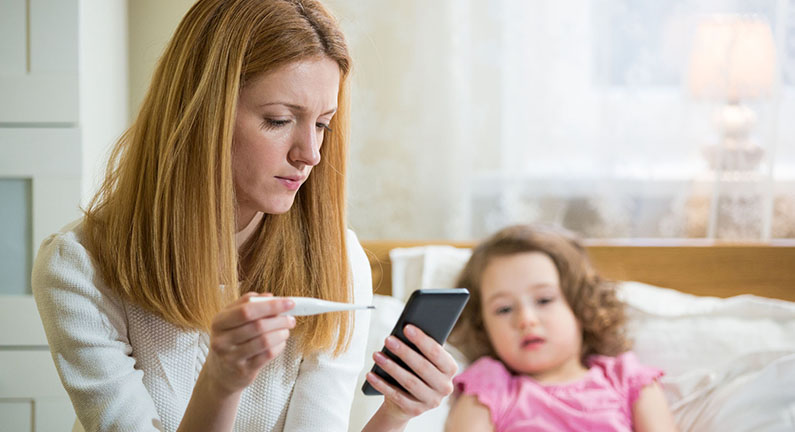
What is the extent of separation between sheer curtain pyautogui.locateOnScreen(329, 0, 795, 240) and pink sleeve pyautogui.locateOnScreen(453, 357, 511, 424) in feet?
1.94

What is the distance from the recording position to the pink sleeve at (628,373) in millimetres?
1422

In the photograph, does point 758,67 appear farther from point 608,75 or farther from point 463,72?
point 463,72

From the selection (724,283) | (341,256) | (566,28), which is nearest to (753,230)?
(724,283)

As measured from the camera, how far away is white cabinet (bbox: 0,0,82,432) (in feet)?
4.37

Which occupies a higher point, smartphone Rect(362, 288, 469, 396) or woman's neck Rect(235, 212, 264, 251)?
woman's neck Rect(235, 212, 264, 251)

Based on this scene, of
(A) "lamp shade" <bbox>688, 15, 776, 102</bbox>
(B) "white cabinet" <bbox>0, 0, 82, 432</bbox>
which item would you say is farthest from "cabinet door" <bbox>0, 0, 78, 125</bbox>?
(A) "lamp shade" <bbox>688, 15, 776, 102</bbox>

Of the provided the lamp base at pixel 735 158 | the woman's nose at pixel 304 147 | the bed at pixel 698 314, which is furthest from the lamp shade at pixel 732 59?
the woman's nose at pixel 304 147

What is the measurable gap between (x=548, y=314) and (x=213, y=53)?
0.84 meters

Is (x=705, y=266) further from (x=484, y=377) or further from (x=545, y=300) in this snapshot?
(x=484, y=377)

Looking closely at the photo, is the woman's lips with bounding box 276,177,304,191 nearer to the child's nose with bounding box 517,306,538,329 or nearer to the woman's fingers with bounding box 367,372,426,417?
the woman's fingers with bounding box 367,372,426,417

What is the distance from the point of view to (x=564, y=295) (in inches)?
60.6

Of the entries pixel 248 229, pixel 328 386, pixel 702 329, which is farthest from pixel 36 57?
pixel 702 329

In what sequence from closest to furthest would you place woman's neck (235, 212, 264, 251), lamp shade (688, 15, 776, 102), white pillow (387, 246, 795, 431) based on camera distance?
woman's neck (235, 212, 264, 251) < white pillow (387, 246, 795, 431) < lamp shade (688, 15, 776, 102)

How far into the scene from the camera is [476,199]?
2.04m
